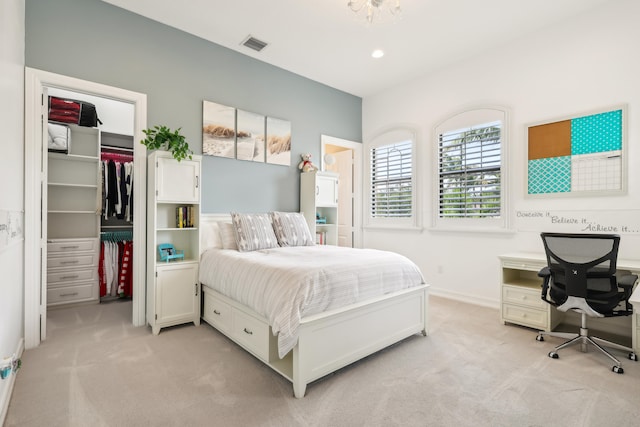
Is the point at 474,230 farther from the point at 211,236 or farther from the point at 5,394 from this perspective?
the point at 5,394

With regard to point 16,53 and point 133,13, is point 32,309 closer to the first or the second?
point 16,53

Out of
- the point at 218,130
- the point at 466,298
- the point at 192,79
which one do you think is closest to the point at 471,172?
the point at 466,298

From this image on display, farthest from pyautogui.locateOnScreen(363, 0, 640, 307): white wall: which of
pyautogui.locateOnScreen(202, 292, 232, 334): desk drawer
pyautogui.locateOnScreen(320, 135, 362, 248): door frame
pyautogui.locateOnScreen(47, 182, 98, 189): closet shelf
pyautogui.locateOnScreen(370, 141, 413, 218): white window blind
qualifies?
pyautogui.locateOnScreen(47, 182, 98, 189): closet shelf

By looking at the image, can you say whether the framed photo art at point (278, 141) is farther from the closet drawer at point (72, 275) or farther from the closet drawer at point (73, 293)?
the closet drawer at point (73, 293)

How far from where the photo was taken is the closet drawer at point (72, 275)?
378 centimetres

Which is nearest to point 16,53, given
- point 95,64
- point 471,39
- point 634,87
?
point 95,64

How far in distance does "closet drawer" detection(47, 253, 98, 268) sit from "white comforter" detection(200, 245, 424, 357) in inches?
79.7

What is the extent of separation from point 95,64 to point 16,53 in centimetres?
67

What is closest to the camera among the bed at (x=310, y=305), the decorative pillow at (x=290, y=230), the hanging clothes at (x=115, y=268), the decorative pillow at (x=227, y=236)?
the bed at (x=310, y=305)

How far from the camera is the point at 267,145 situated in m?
4.16

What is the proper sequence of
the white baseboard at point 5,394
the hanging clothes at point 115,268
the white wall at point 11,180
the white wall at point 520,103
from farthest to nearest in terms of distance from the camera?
the hanging clothes at point 115,268 → the white wall at point 520,103 → the white wall at point 11,180 → the white baseboard at point 5,394

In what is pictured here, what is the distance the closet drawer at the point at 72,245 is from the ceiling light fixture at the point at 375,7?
4089 millimetres

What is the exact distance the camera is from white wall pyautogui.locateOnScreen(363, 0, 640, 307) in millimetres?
2932

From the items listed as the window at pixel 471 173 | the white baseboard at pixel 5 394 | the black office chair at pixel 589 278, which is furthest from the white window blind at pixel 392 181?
the white baseboard at pixel 5 394
